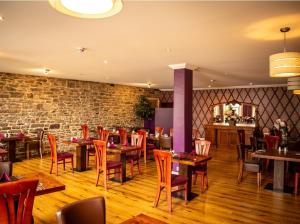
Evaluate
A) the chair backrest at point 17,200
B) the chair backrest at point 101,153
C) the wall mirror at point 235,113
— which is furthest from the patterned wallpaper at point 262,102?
the chair backrest at point 17,200

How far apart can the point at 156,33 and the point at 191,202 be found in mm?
2660

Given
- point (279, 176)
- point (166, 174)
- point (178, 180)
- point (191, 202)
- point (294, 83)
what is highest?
point (294, 83)

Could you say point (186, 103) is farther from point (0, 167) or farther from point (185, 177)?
point (0, 167)

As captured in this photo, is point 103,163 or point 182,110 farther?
point 182,110

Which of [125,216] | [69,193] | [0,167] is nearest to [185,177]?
[125,216]

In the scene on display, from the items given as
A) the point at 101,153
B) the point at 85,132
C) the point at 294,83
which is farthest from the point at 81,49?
the point at 85,132

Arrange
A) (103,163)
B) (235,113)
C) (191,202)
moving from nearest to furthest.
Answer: (191,202) < (103,163) < (235,113)

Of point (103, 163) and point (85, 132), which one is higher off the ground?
point (85, 132)

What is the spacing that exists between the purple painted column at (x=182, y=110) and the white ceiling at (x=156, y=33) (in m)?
0.35

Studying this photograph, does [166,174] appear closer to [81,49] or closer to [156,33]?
[156,33]

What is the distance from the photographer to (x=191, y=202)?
3.91 m

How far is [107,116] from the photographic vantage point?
31.4 ft

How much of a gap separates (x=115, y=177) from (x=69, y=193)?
1.07 meters

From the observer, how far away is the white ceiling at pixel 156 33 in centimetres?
237
